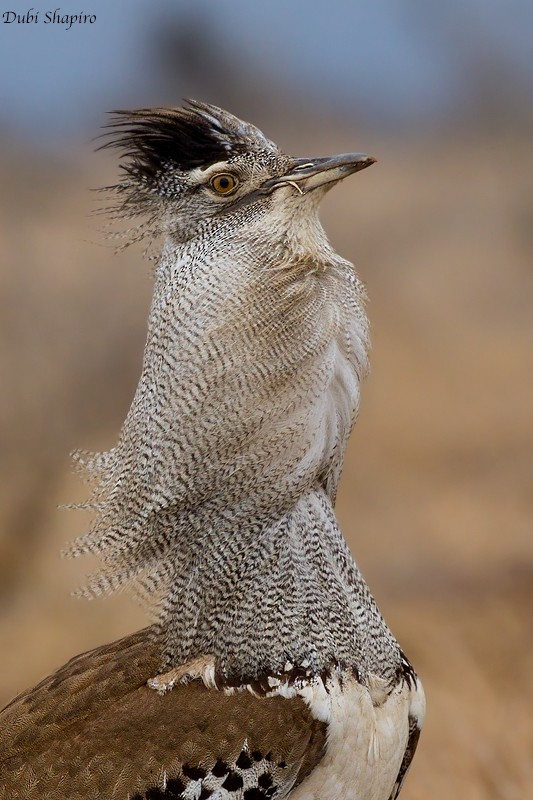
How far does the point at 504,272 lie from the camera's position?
9141 millimetres

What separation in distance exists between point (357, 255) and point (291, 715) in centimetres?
746

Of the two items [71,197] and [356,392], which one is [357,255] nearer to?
[71,197]

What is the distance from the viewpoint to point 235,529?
2.01m

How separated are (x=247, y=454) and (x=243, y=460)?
1cm

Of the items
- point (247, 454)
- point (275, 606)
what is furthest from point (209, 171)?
point (275, 606)

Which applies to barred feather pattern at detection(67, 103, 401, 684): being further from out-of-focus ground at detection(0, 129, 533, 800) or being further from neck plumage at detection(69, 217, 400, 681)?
out-of-focus ground at detection(0, 129, 533, 800)

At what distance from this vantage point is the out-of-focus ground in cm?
420

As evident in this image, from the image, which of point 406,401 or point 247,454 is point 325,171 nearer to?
point 247,454

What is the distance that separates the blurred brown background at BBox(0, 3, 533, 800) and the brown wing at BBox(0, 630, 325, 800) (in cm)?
92

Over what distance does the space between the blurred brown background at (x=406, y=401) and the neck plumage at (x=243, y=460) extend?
0.40 m

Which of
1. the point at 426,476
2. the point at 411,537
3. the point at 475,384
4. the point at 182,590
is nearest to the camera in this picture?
the point at 182,590

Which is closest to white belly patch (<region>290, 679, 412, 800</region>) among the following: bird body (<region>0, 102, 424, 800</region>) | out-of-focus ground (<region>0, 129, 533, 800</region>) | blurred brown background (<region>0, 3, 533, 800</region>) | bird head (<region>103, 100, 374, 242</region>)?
bird body (<region>0, 102, 424, 800</region>)

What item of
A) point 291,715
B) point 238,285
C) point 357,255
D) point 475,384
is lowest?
point 291,715

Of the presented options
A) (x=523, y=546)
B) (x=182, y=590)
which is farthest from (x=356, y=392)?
(x=523, y=546)
